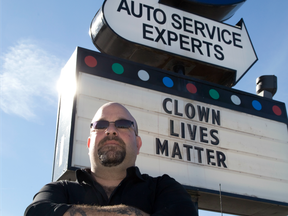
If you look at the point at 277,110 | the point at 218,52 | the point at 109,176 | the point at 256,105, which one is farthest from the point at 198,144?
the point at 109,176

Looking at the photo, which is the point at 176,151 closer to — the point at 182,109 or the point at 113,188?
the point at 182,109

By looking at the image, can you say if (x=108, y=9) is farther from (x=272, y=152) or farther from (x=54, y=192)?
(x=54, y=192)

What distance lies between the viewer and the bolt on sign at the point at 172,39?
244 inches

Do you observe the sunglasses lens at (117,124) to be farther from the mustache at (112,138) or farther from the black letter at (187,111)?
the black letter at (187,111)

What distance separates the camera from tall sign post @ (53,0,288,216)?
5.04 metres

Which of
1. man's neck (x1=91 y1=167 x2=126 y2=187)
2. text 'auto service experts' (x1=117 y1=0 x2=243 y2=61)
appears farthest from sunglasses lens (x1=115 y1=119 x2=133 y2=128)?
text 'auto service experts' (x1=117 y1=0 x2=243 y2=61)

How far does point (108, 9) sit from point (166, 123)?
2177mm

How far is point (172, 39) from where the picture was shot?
6.51 meters

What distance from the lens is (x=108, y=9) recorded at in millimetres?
6141

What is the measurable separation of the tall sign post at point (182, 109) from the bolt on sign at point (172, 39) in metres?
0.02

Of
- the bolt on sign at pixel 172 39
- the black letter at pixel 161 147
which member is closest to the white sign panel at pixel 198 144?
the black letter at pixel 161 147

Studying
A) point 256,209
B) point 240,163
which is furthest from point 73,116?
point 256,209

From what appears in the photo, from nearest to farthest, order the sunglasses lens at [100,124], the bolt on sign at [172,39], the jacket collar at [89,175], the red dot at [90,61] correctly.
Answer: the jacket collar at [89,175] < the sunglasses lens at [100,124] < the red dot at [90,61] < the bolt on sign at [172,39]

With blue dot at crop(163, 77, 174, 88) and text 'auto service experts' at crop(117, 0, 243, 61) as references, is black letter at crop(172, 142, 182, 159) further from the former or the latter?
text 'auto service experts' at crop(117, 0, 243, 61)
